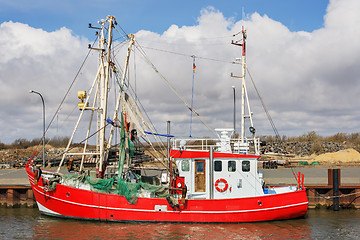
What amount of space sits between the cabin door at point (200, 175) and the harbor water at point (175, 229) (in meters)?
1.89

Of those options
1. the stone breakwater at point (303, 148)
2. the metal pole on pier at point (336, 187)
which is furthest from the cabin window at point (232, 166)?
the stone breakwater at point (303, 148)

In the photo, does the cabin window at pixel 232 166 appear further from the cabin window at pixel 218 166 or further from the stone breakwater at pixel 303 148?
the stone breakwater at pixel 303 148

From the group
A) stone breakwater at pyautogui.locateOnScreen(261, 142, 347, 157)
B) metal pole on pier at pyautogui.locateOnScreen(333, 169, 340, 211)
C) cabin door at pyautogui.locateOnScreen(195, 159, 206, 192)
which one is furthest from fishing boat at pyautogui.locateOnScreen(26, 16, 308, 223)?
stone breakwater at pyautogui.locateOnScreen(261, 142, 347, 157)

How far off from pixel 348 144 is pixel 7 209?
2486 inches

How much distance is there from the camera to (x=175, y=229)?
16.4 m

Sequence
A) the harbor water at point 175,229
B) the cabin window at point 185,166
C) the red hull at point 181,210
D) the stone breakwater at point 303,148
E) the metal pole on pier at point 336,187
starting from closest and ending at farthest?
1. the harbor water at point 175,229
2. the red hull at point 181,210
3. the cabin window at point 185,166
4. the metal pole on pier at point 336,187
5. the stone breakwater at point 303,148

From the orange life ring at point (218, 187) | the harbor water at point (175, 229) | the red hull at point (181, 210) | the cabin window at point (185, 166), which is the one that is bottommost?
the harbor water at point (175, 229)

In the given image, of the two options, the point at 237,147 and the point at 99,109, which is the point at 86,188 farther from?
the point at 237,147

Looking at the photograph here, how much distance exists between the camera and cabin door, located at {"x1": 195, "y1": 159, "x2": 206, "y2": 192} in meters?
17.8

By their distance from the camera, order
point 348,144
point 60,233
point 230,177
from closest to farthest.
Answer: point 60,233
point 230,177
point 348,144

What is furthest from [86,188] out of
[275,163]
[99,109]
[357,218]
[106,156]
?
[275,163]

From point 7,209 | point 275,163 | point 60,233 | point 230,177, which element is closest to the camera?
point 60,233

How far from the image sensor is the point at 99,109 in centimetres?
1994

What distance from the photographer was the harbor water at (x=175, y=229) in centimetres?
1548
